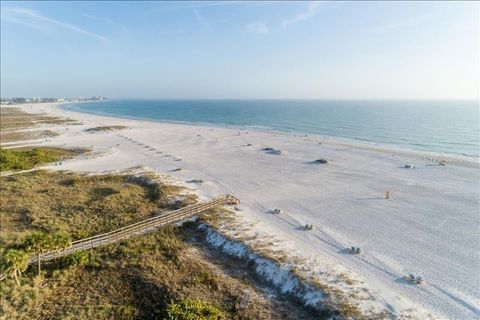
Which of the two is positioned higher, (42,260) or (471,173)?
(471,173)

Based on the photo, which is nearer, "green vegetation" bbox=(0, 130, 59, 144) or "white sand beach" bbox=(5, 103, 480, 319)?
"white sand beach" bbox=(5, 103, 480, 319)

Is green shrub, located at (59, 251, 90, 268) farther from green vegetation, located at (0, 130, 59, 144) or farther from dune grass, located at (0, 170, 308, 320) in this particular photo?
green vegetation, located at (0, 130, 59, 144)

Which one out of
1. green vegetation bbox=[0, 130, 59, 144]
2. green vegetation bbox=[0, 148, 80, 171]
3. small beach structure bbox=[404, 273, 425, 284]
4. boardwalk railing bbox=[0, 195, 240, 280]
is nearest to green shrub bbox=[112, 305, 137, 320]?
boardwalk railing bbox=[0, 195, 240, 280]

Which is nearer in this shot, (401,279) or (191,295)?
(191,295)

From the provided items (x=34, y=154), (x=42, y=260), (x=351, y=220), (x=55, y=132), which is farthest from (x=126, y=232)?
(x=55, y=132)

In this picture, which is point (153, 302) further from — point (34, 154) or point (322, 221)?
point (34, 154)

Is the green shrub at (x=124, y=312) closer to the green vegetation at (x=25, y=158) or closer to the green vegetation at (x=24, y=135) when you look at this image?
the green vegetation at (x=25, y=158)

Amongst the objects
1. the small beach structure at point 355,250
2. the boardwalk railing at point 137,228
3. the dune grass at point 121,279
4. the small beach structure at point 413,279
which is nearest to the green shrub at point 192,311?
the dune grass at point 121,279
